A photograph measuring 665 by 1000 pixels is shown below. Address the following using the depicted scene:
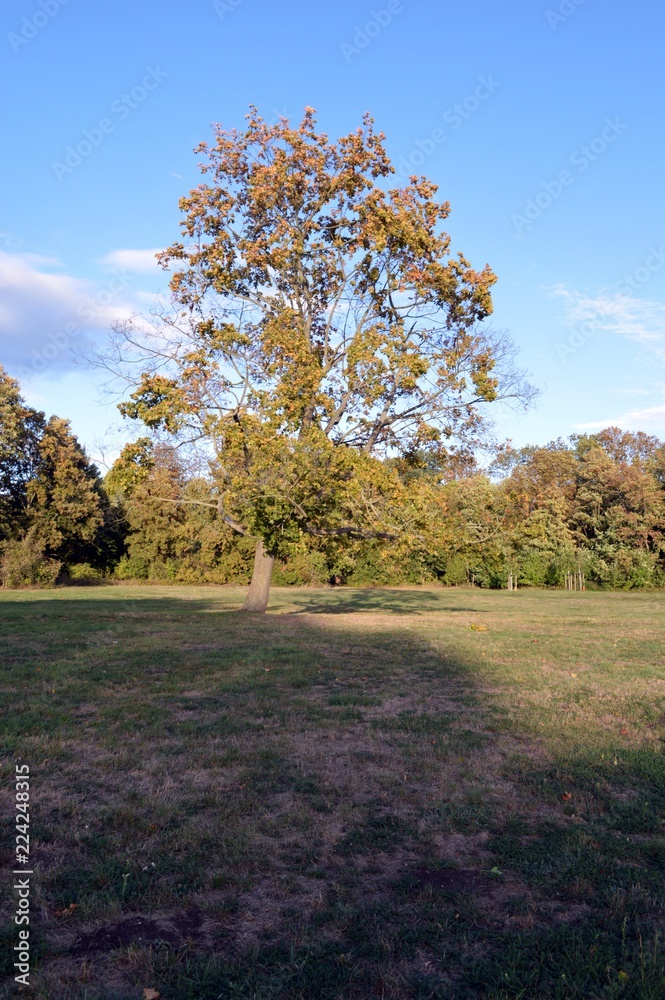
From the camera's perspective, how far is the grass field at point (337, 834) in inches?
104

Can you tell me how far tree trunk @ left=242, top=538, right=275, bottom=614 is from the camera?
18884mm

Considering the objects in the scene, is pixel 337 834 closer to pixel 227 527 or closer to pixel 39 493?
pixel 227 527

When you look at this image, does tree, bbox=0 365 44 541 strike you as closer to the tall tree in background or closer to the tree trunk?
the tall tree in background

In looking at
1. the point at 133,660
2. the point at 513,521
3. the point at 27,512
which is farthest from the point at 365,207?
the point at 27,512

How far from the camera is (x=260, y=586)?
62.4 feet

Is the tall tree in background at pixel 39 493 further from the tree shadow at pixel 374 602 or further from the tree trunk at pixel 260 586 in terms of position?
the tree trunk at pixel 260 586

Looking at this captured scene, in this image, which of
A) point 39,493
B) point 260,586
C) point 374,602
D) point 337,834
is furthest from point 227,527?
point 337,834

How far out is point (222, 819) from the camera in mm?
3934

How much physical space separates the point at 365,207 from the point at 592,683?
44.6 feet

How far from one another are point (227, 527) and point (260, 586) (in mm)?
16237

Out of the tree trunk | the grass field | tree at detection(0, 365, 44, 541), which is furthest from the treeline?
the grass field

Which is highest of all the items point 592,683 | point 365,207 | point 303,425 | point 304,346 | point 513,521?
point 365,207

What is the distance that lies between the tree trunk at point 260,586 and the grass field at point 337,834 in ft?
34.0

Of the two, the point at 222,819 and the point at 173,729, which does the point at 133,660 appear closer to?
the point at 173,729
